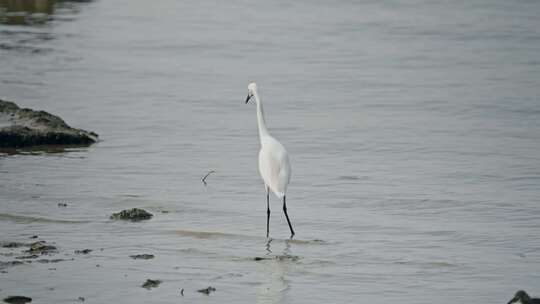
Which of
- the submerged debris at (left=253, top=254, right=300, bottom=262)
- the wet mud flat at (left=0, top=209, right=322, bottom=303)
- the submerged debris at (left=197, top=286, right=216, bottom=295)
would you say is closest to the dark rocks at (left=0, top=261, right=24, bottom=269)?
the wet mud flat at (left=0, top=209, right=322, bottom=303)

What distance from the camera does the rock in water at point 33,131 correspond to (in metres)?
15.1

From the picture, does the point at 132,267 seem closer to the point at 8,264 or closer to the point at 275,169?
Answer: the point at 8,264

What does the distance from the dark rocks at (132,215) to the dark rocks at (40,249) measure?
145 centimetres

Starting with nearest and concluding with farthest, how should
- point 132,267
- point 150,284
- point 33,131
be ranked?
point 150,284 < point 132,267 < point 33,131

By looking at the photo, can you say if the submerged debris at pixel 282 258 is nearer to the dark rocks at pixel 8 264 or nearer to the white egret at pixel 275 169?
the white egret at pixel 275 169

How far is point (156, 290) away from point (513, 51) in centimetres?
2043

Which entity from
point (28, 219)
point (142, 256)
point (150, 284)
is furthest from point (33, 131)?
point (150, 284)

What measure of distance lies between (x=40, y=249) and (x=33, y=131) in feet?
18.4

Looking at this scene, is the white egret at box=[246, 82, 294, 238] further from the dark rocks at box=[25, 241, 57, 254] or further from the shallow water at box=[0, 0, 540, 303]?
the dark rocks at box=[25, 241, 57, 254]

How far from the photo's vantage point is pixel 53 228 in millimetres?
11109

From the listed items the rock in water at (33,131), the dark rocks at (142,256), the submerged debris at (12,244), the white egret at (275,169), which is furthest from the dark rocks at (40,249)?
the rock in water at (33,131)

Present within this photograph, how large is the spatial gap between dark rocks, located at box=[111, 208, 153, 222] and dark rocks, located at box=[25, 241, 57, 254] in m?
1.45

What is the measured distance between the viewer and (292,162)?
15.4 m

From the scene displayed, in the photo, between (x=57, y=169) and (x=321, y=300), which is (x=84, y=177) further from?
(x=321, y=300)
